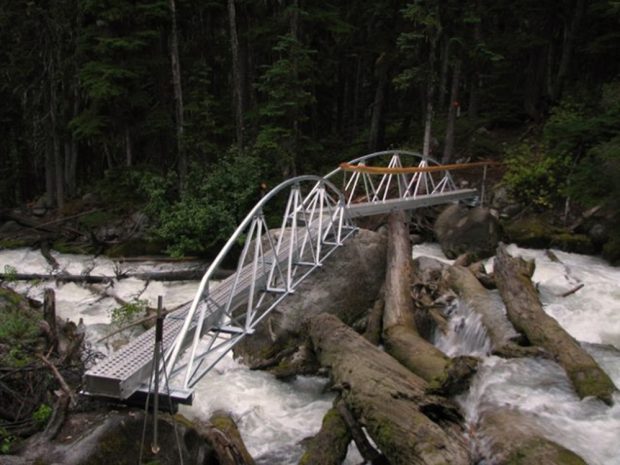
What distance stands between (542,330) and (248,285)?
4524 mm

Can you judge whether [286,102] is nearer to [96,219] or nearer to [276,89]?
[276,89]

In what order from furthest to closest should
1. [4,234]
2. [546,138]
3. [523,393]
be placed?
[4,234], [546,138], [523,393]

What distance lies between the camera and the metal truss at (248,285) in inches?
244

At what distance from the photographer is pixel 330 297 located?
1077 centimetres

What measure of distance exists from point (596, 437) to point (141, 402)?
477 cm

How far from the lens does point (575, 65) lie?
74.0ft

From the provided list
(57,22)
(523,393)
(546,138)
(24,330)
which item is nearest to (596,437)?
(523,393)

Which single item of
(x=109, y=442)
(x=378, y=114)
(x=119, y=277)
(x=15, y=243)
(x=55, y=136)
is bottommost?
(x=15, y=243)

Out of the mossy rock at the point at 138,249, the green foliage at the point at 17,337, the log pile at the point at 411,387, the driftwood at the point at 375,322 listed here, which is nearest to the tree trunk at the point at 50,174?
the mossy rock at the point at 138,249

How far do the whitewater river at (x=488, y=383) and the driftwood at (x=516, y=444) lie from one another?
174 millimetres

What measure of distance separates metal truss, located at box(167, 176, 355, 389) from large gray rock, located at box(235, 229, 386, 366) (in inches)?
14.1

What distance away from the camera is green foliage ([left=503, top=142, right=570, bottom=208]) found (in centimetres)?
1653

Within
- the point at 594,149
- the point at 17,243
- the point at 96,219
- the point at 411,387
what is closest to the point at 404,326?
the point at 411,387

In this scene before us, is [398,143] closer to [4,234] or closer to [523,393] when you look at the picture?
[4,234]
